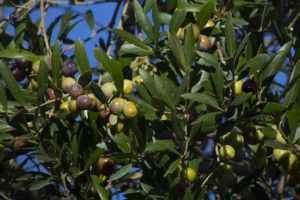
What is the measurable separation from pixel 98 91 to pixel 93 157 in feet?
0.80

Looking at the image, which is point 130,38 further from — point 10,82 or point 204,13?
point 10,82

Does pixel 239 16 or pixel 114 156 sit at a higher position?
pixel 239 16

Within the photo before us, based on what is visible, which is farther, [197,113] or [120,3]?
[120,3]

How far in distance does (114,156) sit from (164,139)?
0.45 ft

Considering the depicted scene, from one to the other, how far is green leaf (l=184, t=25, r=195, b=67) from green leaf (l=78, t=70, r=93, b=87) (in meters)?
0.26

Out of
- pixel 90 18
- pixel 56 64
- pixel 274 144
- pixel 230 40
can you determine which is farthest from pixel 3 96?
pixel 90 18

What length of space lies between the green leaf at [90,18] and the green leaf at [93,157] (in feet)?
3.09

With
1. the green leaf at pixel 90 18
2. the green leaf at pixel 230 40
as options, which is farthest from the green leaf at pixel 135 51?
the green leaf at pixel 90 18

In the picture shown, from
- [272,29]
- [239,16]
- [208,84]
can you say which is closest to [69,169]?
[208,84]

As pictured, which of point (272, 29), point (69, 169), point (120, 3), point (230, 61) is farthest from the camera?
point (120, 3)

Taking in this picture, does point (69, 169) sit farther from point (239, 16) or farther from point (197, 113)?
point (239, 16)

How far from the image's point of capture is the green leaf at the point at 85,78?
1.13 metres

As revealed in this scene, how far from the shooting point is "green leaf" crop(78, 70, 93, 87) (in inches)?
44.5

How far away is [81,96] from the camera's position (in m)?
1.15
